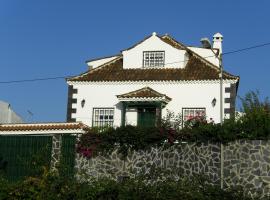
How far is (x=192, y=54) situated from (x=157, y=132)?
14.0m

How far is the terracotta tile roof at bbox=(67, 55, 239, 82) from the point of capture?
30.1 meters

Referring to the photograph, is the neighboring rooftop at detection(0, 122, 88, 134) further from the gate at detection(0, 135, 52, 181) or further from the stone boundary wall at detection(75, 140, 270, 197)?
the stone boundary wall at detection(75, 140, 270, 197)

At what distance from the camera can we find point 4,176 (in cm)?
2012

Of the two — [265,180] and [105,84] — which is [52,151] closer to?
[265,180]

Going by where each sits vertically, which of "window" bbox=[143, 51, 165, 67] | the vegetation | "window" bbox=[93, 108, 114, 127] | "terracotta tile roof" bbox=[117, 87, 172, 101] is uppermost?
"window" bbox=[143, 51, 165, 67]

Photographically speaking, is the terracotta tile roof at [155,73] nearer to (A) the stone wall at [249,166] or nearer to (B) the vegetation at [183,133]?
(B) the vegetation at [183,133]

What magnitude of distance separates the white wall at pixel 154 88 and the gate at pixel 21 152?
10.3 m

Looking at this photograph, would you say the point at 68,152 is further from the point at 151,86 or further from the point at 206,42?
the point at 206,42

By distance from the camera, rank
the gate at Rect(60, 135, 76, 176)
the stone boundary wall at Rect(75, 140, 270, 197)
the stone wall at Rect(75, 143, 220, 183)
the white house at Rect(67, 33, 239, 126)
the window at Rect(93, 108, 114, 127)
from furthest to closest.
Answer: the window at Rect(93, 108, 114, 127) < the white house at Rect(67, 33, 239, 126) < the gate at Rect(60, 135, 76, 176) < the stone wall at Rect(75, 143, 220, 183) < the stone boundary wall at Rect(75, 140, 270, 197)

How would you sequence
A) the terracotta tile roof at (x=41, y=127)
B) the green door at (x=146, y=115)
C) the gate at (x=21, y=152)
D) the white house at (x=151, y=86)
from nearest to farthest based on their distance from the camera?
the gate at (x=21, y=152) → the terracotta tile roof at (x=41, y=127) → the white house at (x=151, y=86) → the green door at (x=146, y=115)

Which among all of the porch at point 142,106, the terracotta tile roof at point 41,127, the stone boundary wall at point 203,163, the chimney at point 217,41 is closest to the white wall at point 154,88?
the porch at point 142,106

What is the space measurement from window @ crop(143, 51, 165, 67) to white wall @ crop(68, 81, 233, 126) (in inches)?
65.3

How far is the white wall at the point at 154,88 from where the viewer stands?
29.6 metres

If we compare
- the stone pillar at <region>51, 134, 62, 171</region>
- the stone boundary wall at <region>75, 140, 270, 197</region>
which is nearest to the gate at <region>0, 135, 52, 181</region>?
the stone pillar at <region>51, 134, 62, 171</region>
